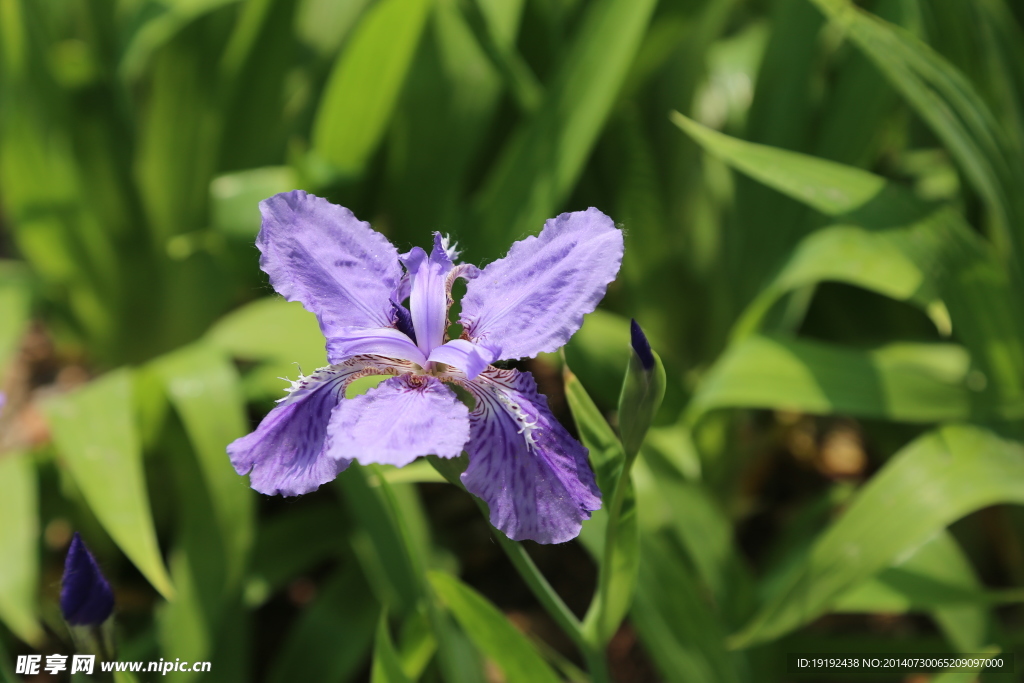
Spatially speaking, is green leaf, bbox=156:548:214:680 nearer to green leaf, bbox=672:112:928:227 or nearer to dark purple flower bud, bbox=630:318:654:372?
dark purple flower bud, bbox=630:318:654:372

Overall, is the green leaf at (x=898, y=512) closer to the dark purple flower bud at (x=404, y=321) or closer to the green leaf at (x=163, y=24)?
the dark purple flower bud at (x=404, y=321)

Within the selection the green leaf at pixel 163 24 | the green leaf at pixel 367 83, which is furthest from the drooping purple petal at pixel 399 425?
the green leaf at pixel 163 24

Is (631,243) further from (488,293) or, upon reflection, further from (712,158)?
(488,293)

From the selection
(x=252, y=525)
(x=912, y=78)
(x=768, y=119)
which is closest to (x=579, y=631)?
(x=252, y=525)

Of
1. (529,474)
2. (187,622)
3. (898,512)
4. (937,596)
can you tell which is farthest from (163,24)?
(937,596)

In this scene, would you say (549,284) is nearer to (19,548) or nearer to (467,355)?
(467,355)
